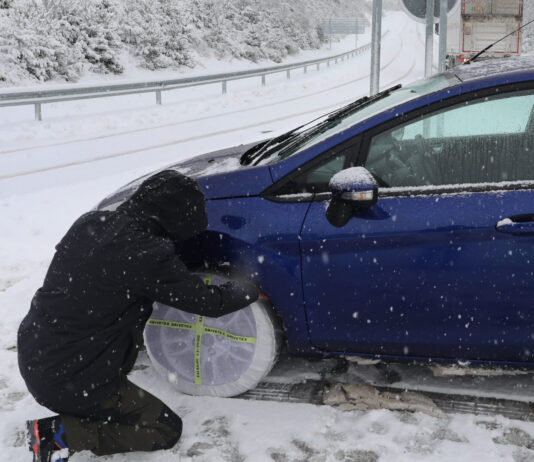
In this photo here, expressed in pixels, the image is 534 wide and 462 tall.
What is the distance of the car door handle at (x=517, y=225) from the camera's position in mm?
2916

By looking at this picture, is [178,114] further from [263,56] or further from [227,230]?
[263,56]

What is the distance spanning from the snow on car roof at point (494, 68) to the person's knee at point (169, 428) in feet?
6.82

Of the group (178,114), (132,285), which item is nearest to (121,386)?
(132,285)

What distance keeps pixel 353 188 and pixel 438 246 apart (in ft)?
1.57

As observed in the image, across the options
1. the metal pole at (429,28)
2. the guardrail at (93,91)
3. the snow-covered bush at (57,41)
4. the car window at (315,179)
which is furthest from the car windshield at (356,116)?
the snow-covered bush at (57,41)

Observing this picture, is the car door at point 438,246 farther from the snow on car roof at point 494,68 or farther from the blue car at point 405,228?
the snow on car roof at point 494,68

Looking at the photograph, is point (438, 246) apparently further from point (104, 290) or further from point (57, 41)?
point (57, 41)

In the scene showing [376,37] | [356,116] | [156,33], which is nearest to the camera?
[356,116]

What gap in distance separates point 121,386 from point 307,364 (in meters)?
1.19

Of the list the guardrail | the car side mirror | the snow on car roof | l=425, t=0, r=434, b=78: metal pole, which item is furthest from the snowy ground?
l=425, t=0, r=434, b=78: metal pole

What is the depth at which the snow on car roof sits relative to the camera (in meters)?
3.18

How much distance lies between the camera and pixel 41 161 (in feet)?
36.7

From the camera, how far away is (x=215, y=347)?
3389 millimetres

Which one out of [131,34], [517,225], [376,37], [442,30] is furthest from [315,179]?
[131,34]
